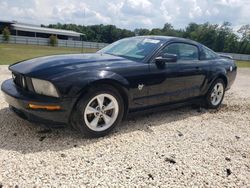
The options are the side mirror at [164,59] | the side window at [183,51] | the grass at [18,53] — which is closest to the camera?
the side mirror at [164,59]

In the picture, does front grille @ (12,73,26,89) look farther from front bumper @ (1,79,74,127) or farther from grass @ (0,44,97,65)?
grass @ (0,44,97,65)

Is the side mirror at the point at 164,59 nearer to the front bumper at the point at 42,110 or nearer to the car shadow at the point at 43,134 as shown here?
the car shadow at the point at 43,134

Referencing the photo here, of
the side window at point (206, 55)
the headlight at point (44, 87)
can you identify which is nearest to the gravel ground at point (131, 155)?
the headlight at point (44, 87)

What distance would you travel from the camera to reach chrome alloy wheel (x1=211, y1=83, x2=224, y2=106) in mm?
5691

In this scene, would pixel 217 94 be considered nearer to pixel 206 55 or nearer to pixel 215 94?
pixel 215 94

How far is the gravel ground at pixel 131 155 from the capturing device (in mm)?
2793

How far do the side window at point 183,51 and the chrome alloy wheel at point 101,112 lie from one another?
1.36 m

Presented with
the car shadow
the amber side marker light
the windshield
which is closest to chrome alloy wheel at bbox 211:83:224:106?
the car shadow

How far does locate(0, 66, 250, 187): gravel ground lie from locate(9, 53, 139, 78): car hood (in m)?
0.85

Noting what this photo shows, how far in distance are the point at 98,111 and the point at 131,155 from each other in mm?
786

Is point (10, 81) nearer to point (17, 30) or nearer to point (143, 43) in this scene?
point (143, 43)

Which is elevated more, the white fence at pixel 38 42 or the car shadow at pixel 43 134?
the car shadow at pixel 43 134

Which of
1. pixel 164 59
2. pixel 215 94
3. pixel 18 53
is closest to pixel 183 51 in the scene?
pixel 164 59

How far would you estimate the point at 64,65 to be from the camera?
3641 millimetres
